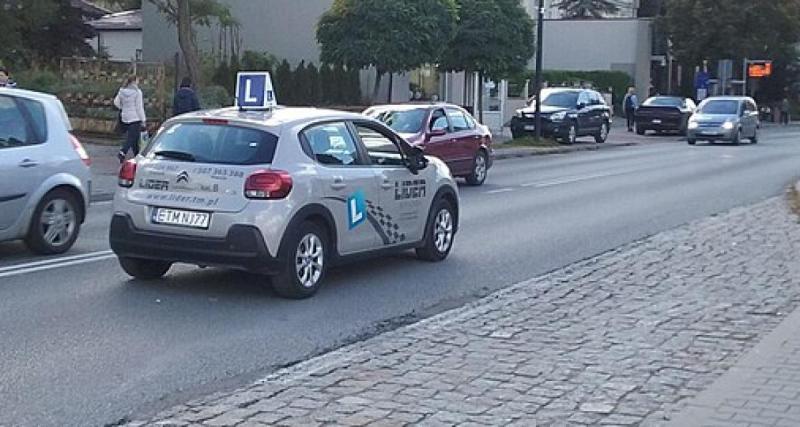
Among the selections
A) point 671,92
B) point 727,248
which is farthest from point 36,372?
point 671,92

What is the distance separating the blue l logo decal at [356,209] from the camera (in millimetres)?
11020

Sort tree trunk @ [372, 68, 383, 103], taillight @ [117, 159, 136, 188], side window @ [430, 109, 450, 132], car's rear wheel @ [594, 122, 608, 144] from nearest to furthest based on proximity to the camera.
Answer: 1. taillight @ [117, 159, 136, 188]
2. side window @ [430, 109, 450, 132]
3. tree trunk @ [372, 68, 383, 103]
4. car's rear wheel @ [594, 122, 608, 144]

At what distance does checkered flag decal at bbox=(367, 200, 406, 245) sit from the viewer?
11398 mm

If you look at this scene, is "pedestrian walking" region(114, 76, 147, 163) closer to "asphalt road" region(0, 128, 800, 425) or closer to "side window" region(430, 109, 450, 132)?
"side window" region(430, 109, 450, 132)

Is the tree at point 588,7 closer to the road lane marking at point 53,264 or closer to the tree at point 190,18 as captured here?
the tree at point 190,18

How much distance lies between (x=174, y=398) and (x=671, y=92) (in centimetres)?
6594

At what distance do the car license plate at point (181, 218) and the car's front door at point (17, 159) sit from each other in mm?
1998

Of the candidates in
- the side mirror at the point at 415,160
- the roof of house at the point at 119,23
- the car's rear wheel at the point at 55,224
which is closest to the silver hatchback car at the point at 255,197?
the side mirror at the point at 415,160

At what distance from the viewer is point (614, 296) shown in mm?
10758

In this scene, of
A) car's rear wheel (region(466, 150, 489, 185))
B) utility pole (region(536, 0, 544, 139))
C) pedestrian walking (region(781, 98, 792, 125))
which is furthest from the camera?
pedestrian walking (region(781, 98, 792, 125))

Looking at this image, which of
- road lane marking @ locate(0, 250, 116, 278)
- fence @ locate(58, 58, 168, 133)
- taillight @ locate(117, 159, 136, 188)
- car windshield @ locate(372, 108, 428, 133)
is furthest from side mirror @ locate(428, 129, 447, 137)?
taillight @ locate(117, 159, 136, 188)

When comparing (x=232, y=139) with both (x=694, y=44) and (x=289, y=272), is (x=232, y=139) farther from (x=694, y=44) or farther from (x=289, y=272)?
(x=694, y=44)

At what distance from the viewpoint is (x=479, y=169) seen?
2298 centimetres

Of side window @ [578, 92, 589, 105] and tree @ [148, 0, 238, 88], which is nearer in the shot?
tree @ [148, 0, 238, 88]
